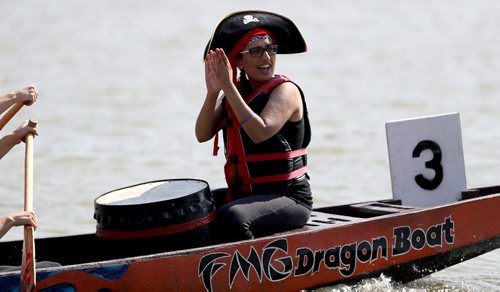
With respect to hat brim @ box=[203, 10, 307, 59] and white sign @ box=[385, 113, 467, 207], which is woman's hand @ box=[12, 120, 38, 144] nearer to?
hat brim @ box=[203, 10, 307, 59]

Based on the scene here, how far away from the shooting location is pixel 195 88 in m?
16.7

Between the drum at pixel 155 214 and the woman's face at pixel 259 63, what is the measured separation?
761 mm

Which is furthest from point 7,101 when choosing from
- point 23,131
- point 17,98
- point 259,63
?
point 259,63

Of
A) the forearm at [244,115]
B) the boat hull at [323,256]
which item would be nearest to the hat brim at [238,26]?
the forearm at [244,115]

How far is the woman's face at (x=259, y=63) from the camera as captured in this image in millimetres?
7020

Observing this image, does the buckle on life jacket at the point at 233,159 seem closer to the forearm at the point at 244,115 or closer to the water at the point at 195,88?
the forearm at the point at 244,115

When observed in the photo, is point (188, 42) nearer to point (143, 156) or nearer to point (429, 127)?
point (143, 156)

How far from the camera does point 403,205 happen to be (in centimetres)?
796

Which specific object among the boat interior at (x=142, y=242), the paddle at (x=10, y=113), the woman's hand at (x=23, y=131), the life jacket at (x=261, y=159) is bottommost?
the boat interior at (x=142, y=242)

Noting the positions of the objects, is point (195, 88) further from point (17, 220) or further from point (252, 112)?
point (17, 220)

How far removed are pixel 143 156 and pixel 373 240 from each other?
6261mm

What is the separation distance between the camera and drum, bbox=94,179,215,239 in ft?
21.5

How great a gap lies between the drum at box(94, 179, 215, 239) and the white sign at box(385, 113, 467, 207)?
1.67 m

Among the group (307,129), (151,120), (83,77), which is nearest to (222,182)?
(151,120)
